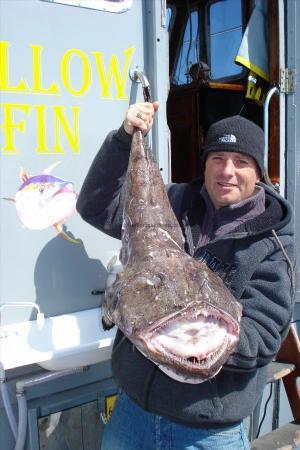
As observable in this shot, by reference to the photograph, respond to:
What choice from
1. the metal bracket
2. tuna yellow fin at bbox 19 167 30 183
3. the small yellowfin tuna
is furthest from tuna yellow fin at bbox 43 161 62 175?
the metal bracket

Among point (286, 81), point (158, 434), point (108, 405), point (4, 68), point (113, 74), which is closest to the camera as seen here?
point (158, 434)

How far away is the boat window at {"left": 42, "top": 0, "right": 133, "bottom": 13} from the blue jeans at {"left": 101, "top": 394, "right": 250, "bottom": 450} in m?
1.93

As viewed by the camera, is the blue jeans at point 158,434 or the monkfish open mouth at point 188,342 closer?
the monkfish open mouth at point 188,342

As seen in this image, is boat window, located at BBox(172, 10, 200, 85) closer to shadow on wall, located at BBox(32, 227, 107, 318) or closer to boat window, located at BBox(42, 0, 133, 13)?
boat window, located at BBox(42, 0, 133, 13)

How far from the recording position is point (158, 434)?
2016 mm

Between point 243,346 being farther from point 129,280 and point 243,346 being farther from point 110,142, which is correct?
point 110,142

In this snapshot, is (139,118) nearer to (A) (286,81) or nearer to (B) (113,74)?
(B) (113,74)

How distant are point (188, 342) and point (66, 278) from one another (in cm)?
139

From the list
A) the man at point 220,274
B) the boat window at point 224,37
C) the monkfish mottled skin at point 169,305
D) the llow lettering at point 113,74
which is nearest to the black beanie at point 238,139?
the man at point 220,274

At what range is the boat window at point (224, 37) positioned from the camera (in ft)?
15.7

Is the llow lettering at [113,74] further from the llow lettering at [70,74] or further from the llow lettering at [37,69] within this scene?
the llow lettering at [37,69]

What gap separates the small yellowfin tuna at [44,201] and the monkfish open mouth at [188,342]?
1.31 metres

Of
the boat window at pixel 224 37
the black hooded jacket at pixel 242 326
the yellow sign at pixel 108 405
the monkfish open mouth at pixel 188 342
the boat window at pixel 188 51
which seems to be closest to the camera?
the monkfish open mouth at pixel 188 342

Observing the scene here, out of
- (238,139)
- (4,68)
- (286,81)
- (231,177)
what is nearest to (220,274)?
(231,177)
